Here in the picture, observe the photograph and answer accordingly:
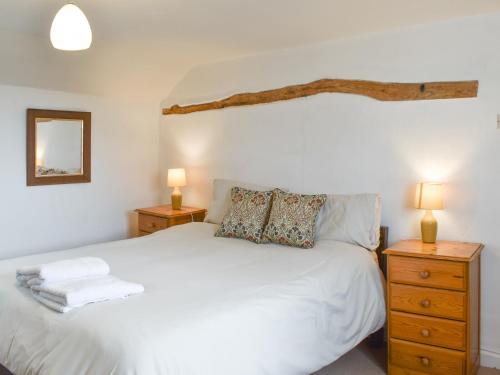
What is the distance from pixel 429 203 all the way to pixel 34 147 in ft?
10.0

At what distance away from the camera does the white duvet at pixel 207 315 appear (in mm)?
1722

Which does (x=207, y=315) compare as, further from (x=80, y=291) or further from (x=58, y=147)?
(x=58, y=147)

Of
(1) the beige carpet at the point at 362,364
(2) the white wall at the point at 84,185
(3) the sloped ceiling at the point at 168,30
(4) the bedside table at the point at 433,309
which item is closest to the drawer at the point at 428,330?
(4) the bedside table at the point at 433,309

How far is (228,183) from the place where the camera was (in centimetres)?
400

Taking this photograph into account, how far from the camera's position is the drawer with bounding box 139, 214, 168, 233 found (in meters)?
4.25

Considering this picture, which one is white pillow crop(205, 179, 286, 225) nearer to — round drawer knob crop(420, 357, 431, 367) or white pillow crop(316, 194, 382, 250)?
white pillow crop(316, 194, 382, 250)

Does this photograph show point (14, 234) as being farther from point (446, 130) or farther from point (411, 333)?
point (446, 130)

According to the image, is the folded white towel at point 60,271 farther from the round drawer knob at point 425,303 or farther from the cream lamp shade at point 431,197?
the cream lamp shade at point 431,197

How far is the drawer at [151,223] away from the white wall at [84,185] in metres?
0.33

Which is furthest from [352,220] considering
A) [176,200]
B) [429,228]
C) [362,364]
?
[176,200]

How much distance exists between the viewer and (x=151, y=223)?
14.3 feet

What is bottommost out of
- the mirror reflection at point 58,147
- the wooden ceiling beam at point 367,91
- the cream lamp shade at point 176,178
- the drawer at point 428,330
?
the drawer at point 428,330

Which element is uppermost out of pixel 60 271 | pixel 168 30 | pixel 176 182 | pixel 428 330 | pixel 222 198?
pixel 168 30

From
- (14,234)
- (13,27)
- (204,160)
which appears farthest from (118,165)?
(13,27)
